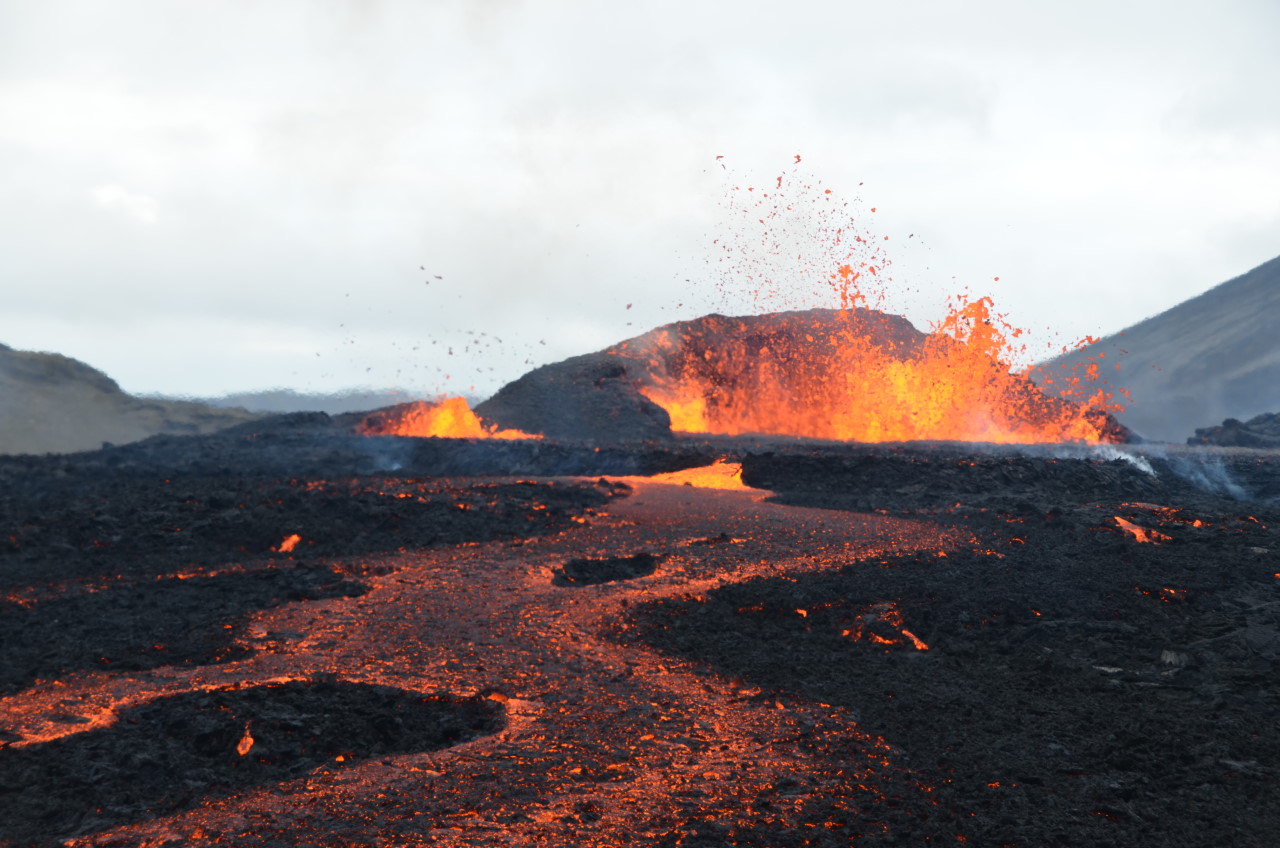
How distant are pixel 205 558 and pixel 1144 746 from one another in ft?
42.5

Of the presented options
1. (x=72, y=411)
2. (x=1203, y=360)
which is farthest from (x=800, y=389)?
(x=1203, y=360)

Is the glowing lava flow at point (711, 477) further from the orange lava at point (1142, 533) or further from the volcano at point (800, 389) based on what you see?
the volcano at point (800, 389)

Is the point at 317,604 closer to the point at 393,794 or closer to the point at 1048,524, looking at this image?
the point at 393,794

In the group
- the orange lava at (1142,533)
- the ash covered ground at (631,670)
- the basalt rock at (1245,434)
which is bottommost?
the ash covered ground at (631,670)

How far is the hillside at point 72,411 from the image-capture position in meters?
45.7

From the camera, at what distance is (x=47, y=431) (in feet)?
152

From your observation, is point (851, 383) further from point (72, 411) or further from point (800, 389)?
point (72, 411)

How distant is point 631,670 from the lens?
8.89m

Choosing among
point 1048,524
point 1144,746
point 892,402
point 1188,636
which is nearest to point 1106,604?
point 1188,636

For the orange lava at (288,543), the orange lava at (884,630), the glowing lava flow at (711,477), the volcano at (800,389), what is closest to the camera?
the orange lava at (884,630)

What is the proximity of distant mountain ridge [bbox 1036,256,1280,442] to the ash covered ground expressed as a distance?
60.7m

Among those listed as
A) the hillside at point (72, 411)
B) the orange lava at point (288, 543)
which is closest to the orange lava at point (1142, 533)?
the orange lava at point (288, 543)

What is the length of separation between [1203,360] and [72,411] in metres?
81.3

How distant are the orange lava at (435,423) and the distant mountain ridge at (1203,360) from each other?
51275 millimetres
